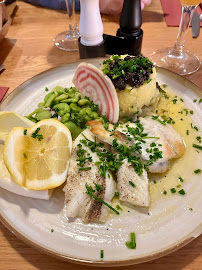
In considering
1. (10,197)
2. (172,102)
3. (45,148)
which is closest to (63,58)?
(172,102)

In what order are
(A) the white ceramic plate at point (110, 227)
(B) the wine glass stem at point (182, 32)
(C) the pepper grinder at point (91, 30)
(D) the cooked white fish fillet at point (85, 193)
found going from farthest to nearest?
(B) the wine glass stem at point (182, 32) → (C) the pepper grinder at point (91, 30) → (D) the cooked white fish fillet at point (85, 193) → (A) the white ceramic plate at point (110, 227)

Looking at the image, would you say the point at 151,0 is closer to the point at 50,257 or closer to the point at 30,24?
the point at 30,24

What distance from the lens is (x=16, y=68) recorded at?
9.86 ft

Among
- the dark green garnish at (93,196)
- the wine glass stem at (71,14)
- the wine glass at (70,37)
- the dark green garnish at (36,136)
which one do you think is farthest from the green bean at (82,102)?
the wine glass stem at (71,14)

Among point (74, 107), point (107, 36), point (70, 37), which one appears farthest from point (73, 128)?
point (70, 37)

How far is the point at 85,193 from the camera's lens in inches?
60.7

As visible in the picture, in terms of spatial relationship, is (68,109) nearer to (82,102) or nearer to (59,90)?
(82,102)

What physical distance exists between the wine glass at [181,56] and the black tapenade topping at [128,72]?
2.69 feet

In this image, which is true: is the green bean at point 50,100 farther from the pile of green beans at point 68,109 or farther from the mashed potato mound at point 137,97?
the mashed potato mound at point 137,97

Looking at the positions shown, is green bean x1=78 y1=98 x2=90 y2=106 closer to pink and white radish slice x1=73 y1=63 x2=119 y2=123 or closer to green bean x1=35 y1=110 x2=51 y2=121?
pink and white radish slice x1=73 y1=63 x2=119 y2=123

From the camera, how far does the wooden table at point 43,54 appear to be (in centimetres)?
140

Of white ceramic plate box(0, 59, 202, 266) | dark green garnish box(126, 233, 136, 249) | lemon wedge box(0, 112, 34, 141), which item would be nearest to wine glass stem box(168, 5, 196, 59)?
white ceramic plate box(0, 59, 202, 266)

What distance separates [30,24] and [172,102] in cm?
282

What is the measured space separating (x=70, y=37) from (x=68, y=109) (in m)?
1.90
